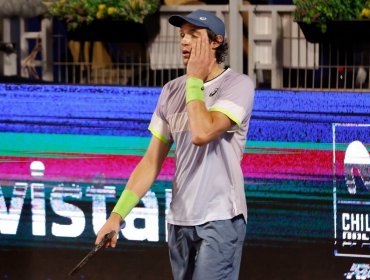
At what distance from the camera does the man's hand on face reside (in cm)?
387

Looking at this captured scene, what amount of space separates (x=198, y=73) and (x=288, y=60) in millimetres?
2358

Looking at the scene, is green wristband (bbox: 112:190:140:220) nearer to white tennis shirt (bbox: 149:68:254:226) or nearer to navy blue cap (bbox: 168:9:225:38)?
white tennis shirt (bbox: 149:68:254:226)

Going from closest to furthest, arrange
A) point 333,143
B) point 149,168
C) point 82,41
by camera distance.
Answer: point 149,168
point 333,143
point 82,41

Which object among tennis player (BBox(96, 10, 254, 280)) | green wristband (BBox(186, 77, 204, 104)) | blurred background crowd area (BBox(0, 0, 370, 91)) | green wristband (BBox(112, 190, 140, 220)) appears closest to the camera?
green wristband (BBox(186, 77, 204, 104))

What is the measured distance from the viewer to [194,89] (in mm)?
3814

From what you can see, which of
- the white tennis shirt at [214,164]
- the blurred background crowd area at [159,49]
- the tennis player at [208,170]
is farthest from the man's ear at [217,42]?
the blurred background crowd area at [159,49]

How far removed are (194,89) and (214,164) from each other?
13.0 inches

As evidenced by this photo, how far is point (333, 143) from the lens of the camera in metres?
5.41

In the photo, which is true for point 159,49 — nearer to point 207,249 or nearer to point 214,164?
point 214,164

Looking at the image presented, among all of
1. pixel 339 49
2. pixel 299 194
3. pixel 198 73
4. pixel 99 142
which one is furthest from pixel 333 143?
pixel 198 73

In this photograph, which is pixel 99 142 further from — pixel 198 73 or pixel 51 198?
pixel 198 73

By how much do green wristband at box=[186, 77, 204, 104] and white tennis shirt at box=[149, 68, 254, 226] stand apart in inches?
4.5

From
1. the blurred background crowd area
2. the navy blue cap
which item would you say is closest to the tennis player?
the navy blue cap

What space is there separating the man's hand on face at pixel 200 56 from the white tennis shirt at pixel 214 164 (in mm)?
119
